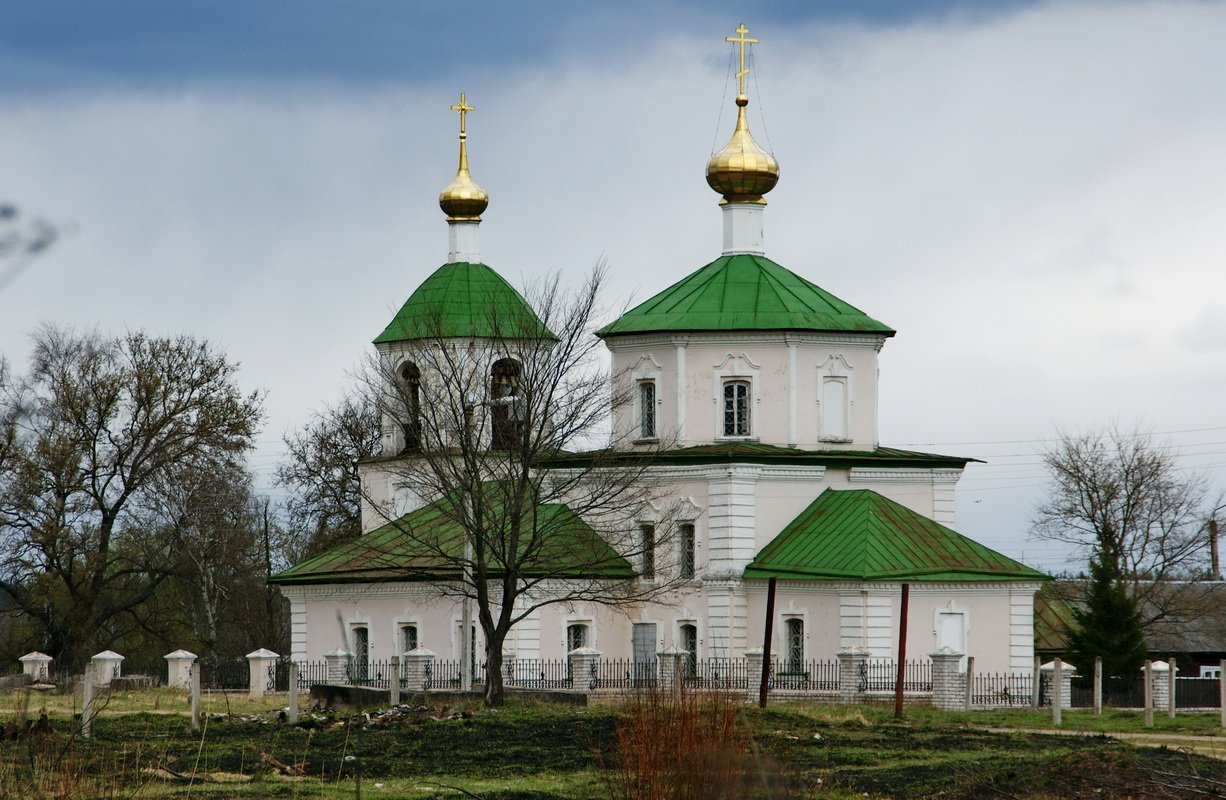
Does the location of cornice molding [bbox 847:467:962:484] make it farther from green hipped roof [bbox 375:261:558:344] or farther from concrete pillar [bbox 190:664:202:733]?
concrete pillar [bbox 190:664:202:733]

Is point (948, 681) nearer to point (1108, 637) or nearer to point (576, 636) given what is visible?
point (576, 636)

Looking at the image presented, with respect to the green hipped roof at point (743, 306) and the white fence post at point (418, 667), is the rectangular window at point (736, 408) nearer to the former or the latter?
the green hipped roof at point (743, 306)

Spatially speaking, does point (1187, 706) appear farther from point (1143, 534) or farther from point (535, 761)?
point (535, 761)

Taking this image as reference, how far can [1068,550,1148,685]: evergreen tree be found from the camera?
41219 mm

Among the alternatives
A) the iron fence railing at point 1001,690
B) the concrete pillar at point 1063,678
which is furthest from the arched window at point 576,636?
the concrete pillar at point 1063,678

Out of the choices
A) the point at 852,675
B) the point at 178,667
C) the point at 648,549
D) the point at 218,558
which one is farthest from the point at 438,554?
the point at 218,558

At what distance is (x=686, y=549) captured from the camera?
127ft

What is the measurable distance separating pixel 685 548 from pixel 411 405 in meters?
5.86

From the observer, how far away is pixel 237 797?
54.2ft

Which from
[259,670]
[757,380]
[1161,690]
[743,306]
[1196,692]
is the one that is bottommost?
[1196,692]

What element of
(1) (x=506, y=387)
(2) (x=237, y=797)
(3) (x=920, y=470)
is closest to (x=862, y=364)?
(3) (x=920, y=470)

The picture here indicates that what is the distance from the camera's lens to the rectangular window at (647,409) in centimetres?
3981

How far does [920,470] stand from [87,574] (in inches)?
743

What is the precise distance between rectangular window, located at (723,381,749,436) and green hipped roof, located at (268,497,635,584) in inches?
128
